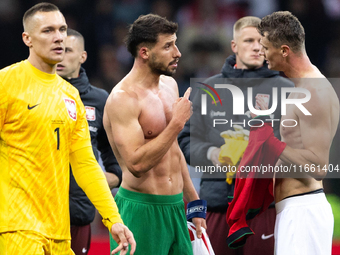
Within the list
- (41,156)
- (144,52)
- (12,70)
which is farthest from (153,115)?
(12,70)

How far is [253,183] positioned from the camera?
10.8 ft

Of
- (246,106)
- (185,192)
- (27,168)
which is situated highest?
(246,106)

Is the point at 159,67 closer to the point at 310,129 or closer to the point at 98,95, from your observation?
the point at 310,129

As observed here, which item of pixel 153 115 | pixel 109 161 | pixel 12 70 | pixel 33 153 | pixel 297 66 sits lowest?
pixel 109 161

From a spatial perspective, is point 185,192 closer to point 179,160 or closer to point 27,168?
point 179,160

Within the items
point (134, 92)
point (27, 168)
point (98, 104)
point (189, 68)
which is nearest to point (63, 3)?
point (189, 68)

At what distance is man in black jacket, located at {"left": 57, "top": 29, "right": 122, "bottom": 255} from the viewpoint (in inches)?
161

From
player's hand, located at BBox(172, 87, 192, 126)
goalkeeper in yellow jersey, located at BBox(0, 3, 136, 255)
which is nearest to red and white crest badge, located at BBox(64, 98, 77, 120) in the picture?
goalkeeper in yellow jersey, located at BBox(0, 3, 136, 255)

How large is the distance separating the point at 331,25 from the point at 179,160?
5601 millimetres

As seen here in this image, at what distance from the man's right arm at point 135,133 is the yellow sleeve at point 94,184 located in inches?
9.6

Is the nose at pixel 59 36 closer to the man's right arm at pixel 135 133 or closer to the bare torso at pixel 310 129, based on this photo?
the man's right arm at pixel 135 133

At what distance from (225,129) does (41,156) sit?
1.87 meters

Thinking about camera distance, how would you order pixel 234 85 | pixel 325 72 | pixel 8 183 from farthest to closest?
pixel 325 72
pixel 234 85
pixel 8 183

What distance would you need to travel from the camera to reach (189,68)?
7.80 m
